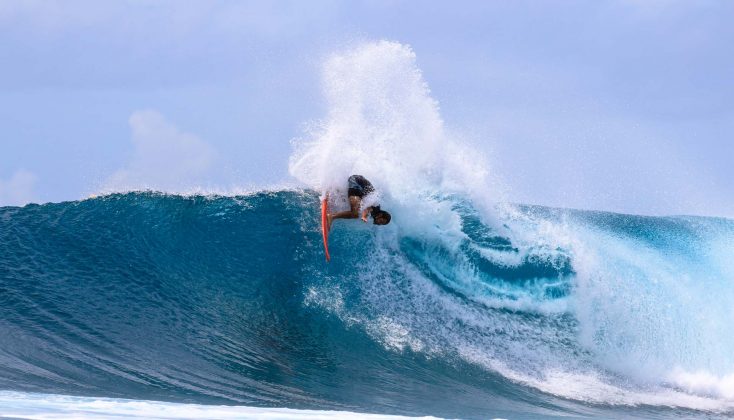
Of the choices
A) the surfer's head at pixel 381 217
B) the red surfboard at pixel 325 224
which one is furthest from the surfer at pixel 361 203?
the red surfboard at pixel 325 224

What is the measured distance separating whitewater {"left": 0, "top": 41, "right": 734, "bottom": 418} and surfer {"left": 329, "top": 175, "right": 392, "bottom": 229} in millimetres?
191

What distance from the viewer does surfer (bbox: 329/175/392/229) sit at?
10.4 m

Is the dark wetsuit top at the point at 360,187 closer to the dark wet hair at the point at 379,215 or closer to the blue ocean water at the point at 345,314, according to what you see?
the dark wet hair at the point at 379,215

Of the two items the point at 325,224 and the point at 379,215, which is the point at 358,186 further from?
the point at 325,224

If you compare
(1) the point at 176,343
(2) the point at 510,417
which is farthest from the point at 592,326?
(1) the point at 176,343

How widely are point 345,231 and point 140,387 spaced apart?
4.67 m

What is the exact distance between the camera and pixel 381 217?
10344mm

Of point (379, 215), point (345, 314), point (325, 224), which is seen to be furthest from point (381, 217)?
point (345, 314)

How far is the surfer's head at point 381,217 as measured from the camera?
10.3 metres

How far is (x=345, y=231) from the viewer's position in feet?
34.6

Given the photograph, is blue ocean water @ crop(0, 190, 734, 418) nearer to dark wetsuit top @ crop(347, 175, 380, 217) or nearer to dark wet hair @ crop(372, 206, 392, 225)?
dark wet hair @ crop(372, 206, 392, 225)

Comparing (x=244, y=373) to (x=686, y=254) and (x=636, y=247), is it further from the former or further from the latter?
(x=686, y=254)

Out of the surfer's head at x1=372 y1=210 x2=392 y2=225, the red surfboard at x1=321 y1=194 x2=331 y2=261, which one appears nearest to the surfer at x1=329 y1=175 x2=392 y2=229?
the surfer's head at x1=372 y1=210 x2=392 y2=225

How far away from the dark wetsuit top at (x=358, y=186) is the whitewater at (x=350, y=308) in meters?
0.37
